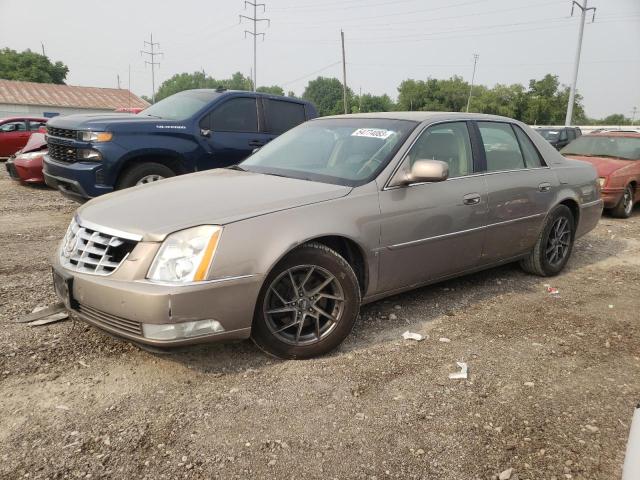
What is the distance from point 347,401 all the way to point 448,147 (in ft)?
7.36

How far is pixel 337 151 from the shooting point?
12.9 feet

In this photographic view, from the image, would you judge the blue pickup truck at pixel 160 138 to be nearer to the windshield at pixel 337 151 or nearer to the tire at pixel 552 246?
the windshield at pixel 337 151

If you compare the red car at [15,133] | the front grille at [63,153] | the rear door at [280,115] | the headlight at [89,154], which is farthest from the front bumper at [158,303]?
the red car at [15,133]

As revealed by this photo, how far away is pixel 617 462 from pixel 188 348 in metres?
2.11

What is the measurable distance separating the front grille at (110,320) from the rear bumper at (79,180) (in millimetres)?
3550

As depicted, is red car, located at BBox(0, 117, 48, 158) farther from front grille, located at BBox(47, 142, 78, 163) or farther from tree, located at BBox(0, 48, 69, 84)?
tree, located at BBox(0, 48, 69, 84)

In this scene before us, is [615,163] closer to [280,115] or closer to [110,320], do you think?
[280,115]

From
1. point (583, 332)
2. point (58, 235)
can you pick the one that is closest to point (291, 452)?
point (583, 332)

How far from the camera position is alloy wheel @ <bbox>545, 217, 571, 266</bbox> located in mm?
5027

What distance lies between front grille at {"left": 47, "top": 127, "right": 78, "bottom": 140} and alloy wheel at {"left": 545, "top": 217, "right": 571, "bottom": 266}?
18.0 ft

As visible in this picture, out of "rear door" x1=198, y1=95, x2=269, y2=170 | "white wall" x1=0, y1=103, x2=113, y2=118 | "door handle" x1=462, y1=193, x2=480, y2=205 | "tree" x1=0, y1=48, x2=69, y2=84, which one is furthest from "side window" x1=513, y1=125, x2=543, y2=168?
"tree" x1=0, y1=48, x2=69, y2=84

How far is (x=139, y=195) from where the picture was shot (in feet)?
10.9

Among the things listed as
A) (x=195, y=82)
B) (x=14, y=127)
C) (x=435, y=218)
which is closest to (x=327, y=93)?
(x=195, y=82)

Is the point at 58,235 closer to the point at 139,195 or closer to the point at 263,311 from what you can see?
the point at 139,195
